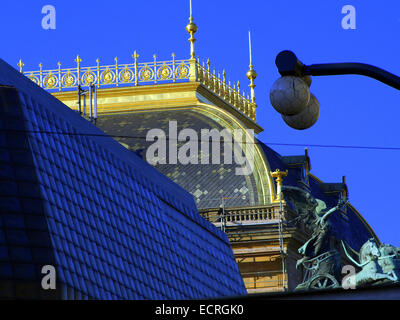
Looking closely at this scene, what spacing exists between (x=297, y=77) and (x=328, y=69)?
1.26ft

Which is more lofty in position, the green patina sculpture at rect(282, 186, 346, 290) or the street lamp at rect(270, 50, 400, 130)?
the green patina sculpture at rect(282, 186, 346, 290)

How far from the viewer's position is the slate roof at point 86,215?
43.2 metres

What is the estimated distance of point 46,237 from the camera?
4325 cm

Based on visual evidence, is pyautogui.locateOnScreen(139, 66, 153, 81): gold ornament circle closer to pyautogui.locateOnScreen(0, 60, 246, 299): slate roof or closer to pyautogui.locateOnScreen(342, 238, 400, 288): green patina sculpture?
pyautogui.locateOnScreen(0, 60, 246, 299): slate roof

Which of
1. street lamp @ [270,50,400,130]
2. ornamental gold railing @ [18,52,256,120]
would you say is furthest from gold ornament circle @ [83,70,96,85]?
street lamp @ [270,50,400,130]

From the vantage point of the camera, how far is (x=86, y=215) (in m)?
48.6

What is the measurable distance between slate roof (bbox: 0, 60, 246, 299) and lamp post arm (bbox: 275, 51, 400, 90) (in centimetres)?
2352

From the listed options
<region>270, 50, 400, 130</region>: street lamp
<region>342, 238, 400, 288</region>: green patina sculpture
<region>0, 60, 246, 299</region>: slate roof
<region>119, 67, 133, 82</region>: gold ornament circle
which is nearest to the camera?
<region>270, 50, 400, 130</region>: street lamp

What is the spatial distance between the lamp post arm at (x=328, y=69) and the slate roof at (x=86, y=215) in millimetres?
23520

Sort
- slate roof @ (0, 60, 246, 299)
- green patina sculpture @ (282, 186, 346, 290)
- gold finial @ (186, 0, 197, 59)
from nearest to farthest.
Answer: slate roof @ (0, 60, 246, 299), green patina sculpture @ (282, 186, 346, 290), gold finial @ (186, 0, 197, 59)

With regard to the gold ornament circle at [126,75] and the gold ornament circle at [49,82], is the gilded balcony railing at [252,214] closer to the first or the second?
the gold ornament circle at [126,75]

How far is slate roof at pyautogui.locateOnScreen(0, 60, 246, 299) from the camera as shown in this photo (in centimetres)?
4319

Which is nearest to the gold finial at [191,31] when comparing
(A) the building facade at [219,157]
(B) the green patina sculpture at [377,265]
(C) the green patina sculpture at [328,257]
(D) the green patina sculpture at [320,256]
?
(A) the building facade at [219,157]
